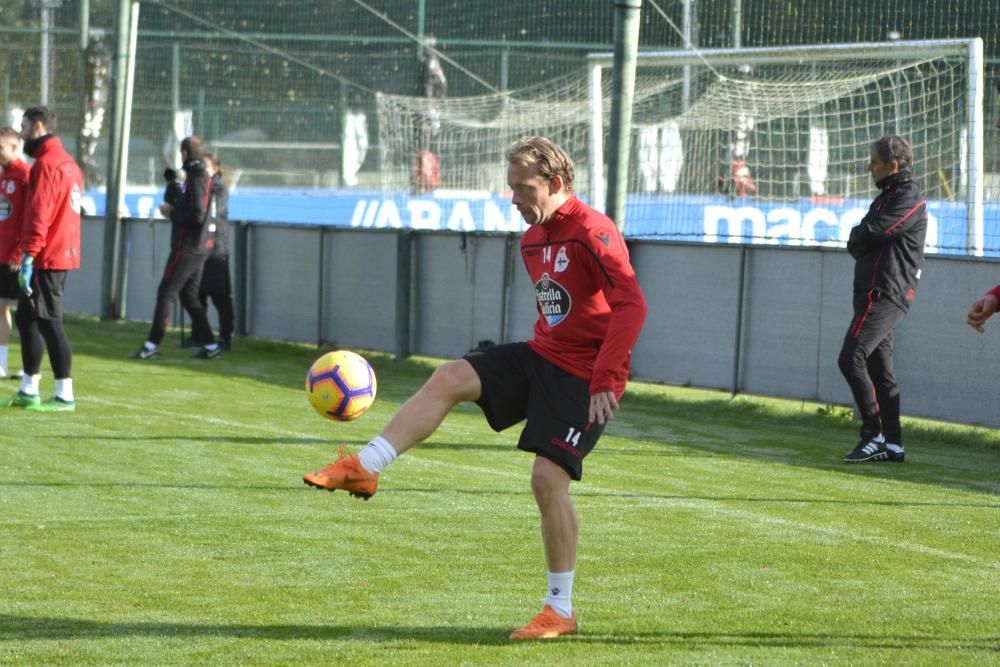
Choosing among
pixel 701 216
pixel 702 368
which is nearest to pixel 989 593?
pixel 702 368

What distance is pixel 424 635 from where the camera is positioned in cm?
587

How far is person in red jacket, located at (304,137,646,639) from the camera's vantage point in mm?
5688

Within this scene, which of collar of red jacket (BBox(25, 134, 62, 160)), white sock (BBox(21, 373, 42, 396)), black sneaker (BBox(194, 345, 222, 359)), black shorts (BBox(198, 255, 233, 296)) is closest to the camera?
collar of red jacket (BBox(25, 134, 62, 160))

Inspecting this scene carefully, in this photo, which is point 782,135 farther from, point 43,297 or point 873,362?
point 43,297

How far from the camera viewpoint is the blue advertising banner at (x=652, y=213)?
52.5ft

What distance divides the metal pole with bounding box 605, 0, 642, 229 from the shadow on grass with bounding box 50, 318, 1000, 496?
71.2 inches

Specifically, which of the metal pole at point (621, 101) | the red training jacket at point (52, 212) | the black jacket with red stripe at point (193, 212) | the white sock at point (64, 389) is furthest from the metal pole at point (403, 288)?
the red training jacket at point (52, 212)

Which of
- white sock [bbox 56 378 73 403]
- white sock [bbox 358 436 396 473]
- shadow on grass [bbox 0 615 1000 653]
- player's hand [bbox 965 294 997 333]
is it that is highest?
player's hand [bbox 965 294 997 333]

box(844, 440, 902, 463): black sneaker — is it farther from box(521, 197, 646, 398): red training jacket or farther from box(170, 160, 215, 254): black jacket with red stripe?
box(170, 160, 215, 254): black jacket with red stripe

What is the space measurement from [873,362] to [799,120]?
10.00m

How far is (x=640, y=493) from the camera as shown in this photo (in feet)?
30.1

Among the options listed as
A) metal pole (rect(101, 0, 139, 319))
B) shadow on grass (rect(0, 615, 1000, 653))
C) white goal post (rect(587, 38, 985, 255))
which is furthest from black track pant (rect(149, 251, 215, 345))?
shadow on grass (rect(0, 615, 1000, 653))

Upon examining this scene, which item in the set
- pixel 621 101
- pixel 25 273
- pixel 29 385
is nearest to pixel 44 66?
pixel 621 101

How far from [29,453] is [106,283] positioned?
10416mm
